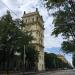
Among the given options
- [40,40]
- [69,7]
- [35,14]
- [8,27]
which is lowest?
[69,7]

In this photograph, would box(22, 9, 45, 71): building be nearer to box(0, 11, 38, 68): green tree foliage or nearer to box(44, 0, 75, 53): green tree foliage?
box(0, 11, 38, 68): green tree foliage

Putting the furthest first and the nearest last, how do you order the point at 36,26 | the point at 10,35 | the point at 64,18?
the point at 36,26, the point at 10,35, the point at 64,18

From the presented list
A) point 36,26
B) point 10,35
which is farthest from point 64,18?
point 36,26

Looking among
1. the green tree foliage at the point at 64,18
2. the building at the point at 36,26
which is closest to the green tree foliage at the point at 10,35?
the green tree foliage at the point at 64,18

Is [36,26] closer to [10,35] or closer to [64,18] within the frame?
[10,35]

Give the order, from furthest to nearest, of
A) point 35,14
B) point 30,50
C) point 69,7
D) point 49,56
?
point 49,56, point 35,14, point 30,50, point 69,7

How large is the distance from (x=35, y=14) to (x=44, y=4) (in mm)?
92931

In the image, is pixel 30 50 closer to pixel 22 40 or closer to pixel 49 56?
pixel 22 40

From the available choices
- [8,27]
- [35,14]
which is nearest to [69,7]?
[8,27]

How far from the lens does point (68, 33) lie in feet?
55.5

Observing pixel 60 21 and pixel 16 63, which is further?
pixel 16 63

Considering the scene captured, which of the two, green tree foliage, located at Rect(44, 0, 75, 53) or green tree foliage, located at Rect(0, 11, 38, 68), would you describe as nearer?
green tree foliage, located at Rect(44, 0, 75, 53)

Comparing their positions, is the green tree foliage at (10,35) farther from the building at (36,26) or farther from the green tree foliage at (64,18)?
the building at (36,26)

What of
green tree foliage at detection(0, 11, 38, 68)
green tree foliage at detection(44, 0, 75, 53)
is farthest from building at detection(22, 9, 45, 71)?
green tree foliage at detection(44, 0, 75, 53)
